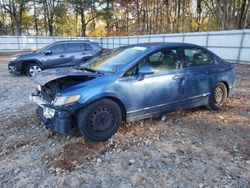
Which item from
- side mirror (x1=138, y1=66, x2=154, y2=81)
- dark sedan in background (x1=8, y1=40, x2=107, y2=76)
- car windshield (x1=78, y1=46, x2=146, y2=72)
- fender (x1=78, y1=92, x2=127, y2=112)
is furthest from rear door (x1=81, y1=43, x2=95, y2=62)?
fender (x1=78, y1=92, x2=127, y2=112)

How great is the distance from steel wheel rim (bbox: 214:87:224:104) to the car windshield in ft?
6.53

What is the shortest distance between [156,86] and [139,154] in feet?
4.06

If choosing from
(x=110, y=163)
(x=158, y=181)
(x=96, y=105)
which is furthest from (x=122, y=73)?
(x=158, y=181)

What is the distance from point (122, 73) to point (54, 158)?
1595mm

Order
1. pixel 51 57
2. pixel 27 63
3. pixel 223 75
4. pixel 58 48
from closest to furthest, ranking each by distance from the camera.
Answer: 1. pixel 223 75
2. pixel 27 63
3. pixel 51 57
4. pixel 58 48

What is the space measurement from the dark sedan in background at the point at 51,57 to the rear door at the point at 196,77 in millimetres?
6630

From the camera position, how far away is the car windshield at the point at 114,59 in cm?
388

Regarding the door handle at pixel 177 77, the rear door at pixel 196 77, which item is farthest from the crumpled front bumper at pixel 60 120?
the rear door at pixel 196 77

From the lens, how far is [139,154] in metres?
3.24

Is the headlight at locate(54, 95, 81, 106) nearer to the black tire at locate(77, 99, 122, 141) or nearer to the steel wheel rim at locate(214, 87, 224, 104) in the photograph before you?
the black tire at locate(77, 99, 122, 141)

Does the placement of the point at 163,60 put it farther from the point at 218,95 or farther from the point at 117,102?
the point at 218,95

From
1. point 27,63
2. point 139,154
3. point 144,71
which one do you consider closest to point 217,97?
point 144,71

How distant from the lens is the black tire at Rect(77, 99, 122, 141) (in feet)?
10.9

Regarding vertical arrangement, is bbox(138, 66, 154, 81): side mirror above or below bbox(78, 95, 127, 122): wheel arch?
above
